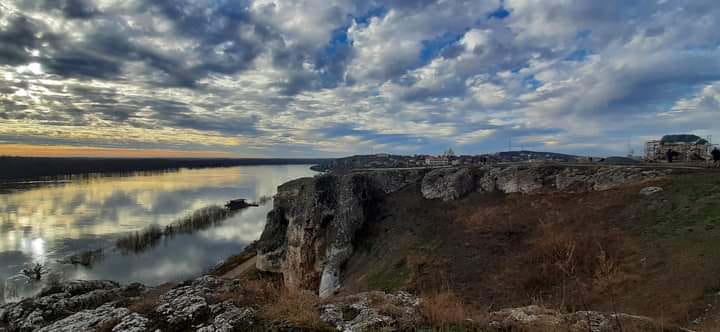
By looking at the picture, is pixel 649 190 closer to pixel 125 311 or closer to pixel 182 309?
pixel 182 309

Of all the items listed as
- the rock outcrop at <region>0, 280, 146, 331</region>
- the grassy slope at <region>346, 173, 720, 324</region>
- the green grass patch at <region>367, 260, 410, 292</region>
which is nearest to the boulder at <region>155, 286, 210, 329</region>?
the rock outcrop at <region>0, 280, 146, 331</region>

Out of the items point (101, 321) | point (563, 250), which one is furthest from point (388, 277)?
point (101, 321)

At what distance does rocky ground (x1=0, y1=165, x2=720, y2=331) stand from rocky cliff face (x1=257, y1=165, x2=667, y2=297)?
137 millimetres

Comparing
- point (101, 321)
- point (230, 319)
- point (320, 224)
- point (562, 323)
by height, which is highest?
point (230, 319)

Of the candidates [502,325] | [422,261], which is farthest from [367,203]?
[502,325]

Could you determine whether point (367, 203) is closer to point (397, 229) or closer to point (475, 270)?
point (397, 229)

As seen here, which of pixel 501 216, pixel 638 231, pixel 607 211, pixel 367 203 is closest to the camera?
pixel 638 231

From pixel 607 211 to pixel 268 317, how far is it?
23.4 metres

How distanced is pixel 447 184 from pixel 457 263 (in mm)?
13546

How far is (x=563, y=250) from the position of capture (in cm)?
1803

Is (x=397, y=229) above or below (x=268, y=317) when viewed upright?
below

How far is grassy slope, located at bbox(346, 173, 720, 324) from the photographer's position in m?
13.2

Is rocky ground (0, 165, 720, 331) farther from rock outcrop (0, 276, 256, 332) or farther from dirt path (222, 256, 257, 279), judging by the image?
dirt path (222, 256, 257, 279)

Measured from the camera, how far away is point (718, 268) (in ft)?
41.6
